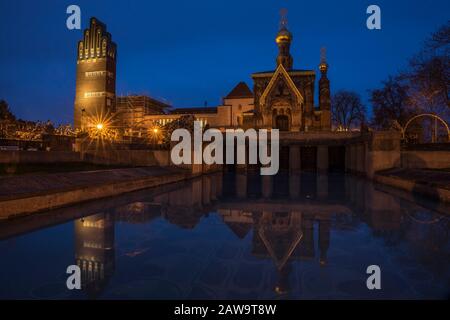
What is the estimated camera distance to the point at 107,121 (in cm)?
9781

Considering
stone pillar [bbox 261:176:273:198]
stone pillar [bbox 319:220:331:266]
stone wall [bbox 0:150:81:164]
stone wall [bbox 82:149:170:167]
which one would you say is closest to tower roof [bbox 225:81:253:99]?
stone wall [bbox 82:149:170:167]

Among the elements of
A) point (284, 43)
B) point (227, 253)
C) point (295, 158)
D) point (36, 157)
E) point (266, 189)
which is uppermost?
point (284, 43)

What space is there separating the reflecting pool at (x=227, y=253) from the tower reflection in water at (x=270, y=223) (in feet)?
0.11

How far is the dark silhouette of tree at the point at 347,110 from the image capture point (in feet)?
260

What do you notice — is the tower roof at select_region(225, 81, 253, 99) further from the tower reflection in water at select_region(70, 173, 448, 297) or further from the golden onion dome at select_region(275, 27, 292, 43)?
the tower reflection in water at select_region(70, 173, 448, 297)

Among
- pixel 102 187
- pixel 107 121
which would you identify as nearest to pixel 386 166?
pixel 102 187

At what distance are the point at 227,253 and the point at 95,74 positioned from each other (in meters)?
114

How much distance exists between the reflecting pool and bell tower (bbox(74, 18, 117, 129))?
331ft

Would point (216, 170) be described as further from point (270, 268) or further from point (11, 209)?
point (270, 268)

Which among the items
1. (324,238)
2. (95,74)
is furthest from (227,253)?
(95,74)

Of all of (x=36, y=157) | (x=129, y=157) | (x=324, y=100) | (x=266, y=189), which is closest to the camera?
(x=266, y=189)

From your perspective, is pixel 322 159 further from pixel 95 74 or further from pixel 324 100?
pixel 95 74

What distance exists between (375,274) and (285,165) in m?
44.2

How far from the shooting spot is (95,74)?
4208 inches
